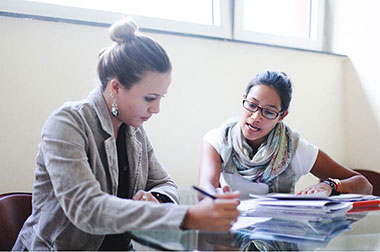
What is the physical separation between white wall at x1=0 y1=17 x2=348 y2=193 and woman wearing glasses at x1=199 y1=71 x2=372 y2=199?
392 millimetres

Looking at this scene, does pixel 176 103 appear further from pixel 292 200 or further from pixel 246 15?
pixel 292 200

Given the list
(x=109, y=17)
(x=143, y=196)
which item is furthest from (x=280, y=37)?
(x=143, y=196)

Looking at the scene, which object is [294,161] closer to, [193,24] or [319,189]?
[319,189]

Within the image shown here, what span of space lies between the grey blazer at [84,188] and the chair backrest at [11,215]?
17 cm

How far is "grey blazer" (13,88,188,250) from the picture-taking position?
86 cm

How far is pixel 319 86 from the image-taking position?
273 cm

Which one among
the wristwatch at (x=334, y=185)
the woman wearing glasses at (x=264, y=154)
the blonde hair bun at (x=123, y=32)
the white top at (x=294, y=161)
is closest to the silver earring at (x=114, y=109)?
the blonde hair bun at (x=123, y=32)

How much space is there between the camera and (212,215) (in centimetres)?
81

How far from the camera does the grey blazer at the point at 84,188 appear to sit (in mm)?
857

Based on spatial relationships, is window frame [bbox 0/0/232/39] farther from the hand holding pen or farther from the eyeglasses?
the hand holding pen

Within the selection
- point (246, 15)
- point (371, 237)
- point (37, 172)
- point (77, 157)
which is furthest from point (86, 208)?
point (246, 15)

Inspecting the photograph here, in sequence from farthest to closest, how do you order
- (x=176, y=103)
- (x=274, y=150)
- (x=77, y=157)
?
(x=176, y=103)
(x=274, y=150)
(x=77, y=157)

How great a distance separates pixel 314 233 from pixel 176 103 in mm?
1193

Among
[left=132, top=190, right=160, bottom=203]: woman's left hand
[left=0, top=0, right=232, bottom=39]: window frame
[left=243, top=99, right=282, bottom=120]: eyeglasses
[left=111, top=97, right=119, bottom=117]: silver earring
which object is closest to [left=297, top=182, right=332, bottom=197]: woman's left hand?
[left=243, top=99, right=282, bottom=120]: eyeglasses
